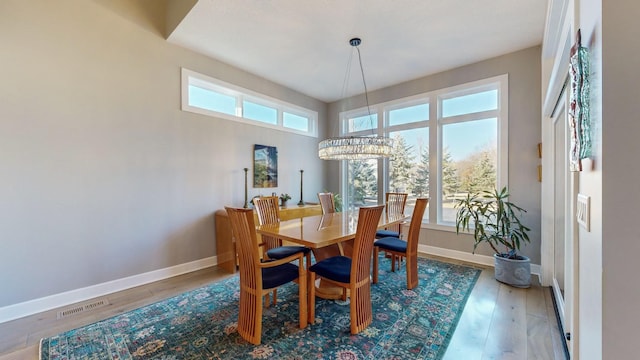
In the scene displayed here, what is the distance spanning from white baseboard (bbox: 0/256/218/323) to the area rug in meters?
0.70

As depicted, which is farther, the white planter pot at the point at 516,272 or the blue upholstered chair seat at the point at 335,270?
the white planter pot at the point at 516,272

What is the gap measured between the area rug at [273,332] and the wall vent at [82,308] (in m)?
0.42

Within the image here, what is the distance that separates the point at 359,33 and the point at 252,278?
115 inches

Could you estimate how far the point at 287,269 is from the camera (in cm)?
227

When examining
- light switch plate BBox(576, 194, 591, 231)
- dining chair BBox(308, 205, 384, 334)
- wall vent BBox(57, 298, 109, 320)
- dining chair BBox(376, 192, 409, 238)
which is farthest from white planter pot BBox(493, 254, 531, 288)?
wall vent BBox(57, 298, 109, 320)

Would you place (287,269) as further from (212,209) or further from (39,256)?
(39,256)

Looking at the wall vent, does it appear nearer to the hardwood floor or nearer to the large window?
the hardwood floor

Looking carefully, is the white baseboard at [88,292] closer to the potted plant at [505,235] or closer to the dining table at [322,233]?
the dining table at [322,233]

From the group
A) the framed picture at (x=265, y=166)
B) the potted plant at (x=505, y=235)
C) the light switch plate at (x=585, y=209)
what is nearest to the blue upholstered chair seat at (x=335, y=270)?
the light switch plate at (x=585, y=209)

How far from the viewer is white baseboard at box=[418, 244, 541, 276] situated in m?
3.38

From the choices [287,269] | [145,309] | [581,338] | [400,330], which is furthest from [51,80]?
[581,338]

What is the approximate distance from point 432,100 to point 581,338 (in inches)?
148

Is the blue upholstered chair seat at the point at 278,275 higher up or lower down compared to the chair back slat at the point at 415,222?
lower down

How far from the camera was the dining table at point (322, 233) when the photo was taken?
7.04ft
